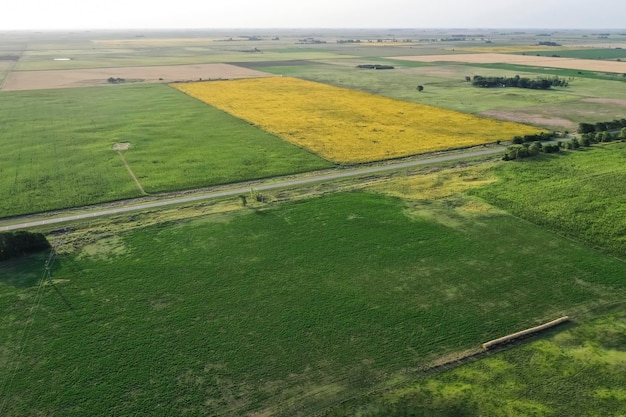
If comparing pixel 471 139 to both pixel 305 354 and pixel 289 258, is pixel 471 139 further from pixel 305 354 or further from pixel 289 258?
pixel 305 354

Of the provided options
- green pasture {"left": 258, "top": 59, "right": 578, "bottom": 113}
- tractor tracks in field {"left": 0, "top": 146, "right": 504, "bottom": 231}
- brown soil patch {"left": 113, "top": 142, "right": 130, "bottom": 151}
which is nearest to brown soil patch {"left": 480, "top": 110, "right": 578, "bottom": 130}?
green pasture {"left": 258, "top": 59, "right": 578, "bottom": 113}

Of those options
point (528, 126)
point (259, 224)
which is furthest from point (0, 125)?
point (528, 126)

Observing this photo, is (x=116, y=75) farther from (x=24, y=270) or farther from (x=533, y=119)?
(x=24, y=270)

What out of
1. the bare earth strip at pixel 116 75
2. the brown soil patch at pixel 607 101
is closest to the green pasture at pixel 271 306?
the brown soil patch at pixel 607 101

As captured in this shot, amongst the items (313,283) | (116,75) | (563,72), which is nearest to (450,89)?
(563,72)

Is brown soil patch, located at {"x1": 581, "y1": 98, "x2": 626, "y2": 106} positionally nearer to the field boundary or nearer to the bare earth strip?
the field boundary
